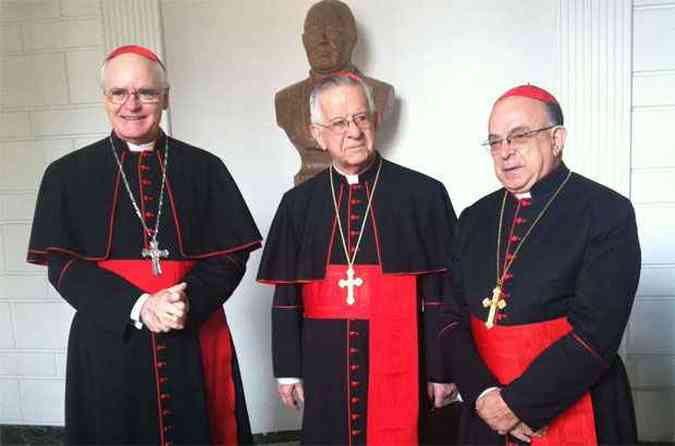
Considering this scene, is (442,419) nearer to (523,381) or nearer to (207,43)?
(523,381)

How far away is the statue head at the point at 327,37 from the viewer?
3555mm

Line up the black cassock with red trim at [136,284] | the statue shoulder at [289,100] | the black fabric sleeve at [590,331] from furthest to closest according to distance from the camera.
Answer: the statue shoulder at [289,100] → the black cassock with red trim at [136,284] → the black fabric sleeve at [590,331]

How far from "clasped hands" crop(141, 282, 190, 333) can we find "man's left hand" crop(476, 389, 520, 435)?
0.93 m

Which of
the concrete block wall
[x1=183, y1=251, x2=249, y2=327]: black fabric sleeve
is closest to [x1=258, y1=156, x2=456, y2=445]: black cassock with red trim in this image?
[x1=183, y1=251, x2=249, y2=327]: black fabric sleeve

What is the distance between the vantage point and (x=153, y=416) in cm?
220

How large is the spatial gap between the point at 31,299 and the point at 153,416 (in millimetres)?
2497

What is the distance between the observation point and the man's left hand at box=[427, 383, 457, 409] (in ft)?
7.37

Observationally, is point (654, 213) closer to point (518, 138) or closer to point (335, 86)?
point (518, 138)

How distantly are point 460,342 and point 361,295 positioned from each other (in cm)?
40

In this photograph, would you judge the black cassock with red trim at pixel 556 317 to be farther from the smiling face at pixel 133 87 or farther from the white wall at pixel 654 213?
the white wall at pixel 654 213

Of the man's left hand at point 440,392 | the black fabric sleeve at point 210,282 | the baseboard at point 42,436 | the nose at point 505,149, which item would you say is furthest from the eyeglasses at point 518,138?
the baseboard at point 42,436

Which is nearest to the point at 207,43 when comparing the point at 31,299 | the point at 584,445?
the point at 31,299

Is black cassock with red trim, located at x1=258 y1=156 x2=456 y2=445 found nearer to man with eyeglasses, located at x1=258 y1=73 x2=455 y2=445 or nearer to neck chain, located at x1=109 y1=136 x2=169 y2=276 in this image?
man with eyeglasses, located at x1=258 y1=73 x2=455 y2=445

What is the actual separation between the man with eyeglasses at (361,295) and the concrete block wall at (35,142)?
2355mm
